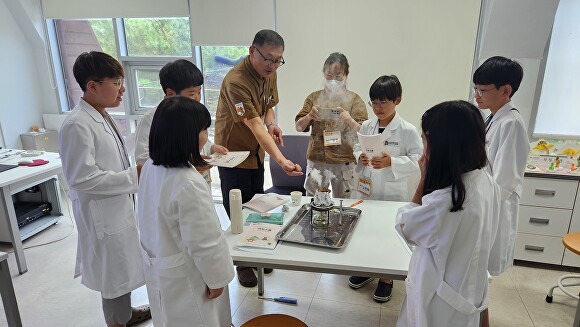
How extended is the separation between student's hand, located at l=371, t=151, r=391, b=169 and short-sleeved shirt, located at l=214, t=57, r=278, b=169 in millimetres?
698

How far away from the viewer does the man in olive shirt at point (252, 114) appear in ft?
6.39

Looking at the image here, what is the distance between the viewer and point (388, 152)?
6.80 ft

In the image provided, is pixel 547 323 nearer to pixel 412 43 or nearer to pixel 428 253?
pixel 428 253

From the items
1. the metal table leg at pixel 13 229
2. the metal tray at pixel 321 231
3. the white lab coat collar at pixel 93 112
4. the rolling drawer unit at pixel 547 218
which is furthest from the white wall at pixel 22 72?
the rolling drawer unit at pixel 547 218

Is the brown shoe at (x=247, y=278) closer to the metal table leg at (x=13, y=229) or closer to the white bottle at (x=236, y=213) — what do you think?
the white bottle at (x=236, y=213)

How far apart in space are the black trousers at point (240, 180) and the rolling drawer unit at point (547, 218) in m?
1.99

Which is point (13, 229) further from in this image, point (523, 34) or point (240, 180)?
point (523, 34)

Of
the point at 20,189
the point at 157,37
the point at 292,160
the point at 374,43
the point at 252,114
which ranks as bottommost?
the point at 20,189

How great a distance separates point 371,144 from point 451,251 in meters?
0.76

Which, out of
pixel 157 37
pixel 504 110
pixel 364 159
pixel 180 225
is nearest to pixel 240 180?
pixel 364 159

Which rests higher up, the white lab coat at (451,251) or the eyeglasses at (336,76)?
the eyeglasses at (336,76)

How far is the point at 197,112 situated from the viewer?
118cm

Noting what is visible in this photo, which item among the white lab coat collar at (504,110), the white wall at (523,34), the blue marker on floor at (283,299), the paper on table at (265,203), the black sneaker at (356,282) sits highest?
the white wall at (523,34)

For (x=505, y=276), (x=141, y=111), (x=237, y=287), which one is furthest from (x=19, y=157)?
(x=505, y=276)
